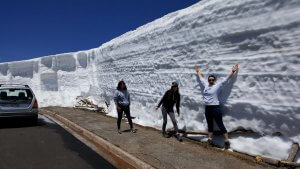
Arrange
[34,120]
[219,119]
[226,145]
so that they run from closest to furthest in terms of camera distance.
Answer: [226,145]
[219,119]
[34,120]

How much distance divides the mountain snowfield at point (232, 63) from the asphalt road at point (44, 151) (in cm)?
277

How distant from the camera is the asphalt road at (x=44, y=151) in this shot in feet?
20.6

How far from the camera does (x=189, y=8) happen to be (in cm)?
980

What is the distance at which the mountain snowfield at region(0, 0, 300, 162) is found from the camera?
5.95m

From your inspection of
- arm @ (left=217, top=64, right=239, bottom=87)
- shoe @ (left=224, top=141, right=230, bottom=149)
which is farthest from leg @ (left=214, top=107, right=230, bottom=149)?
arm @ (left=217, top=64, right=239, bottom=87)

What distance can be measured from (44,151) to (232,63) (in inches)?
179

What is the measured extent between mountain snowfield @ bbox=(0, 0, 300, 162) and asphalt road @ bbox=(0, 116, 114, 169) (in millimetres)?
2767

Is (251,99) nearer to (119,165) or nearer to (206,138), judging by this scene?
(206,138)

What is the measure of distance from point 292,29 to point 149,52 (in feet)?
19.6

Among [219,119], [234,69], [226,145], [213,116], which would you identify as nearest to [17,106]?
[213,116]

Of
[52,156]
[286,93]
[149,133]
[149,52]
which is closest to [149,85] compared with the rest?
[149,52]

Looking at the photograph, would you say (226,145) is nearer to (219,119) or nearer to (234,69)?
(219,119)

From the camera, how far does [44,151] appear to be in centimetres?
741

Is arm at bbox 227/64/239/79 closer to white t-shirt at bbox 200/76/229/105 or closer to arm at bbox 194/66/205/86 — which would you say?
white t-shirt at bbox 200/76/229/105
